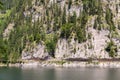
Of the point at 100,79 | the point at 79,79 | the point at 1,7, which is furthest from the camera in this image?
the point at 100,79

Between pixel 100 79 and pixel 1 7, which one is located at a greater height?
pixel 1 7

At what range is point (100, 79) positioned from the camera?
114 m

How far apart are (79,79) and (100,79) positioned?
34.7 ft

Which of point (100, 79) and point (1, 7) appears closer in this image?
point (1, 7)

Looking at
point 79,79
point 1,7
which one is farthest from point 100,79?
point 1,7

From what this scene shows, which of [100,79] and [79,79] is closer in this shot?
[79,79]

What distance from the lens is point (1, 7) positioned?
121 feet

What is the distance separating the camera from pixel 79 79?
107m

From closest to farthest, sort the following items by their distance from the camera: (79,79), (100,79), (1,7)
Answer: (1,7), (79,79), (100,79)

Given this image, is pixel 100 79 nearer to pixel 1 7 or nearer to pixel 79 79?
pixel 79 79

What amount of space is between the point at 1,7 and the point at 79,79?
7266cm
